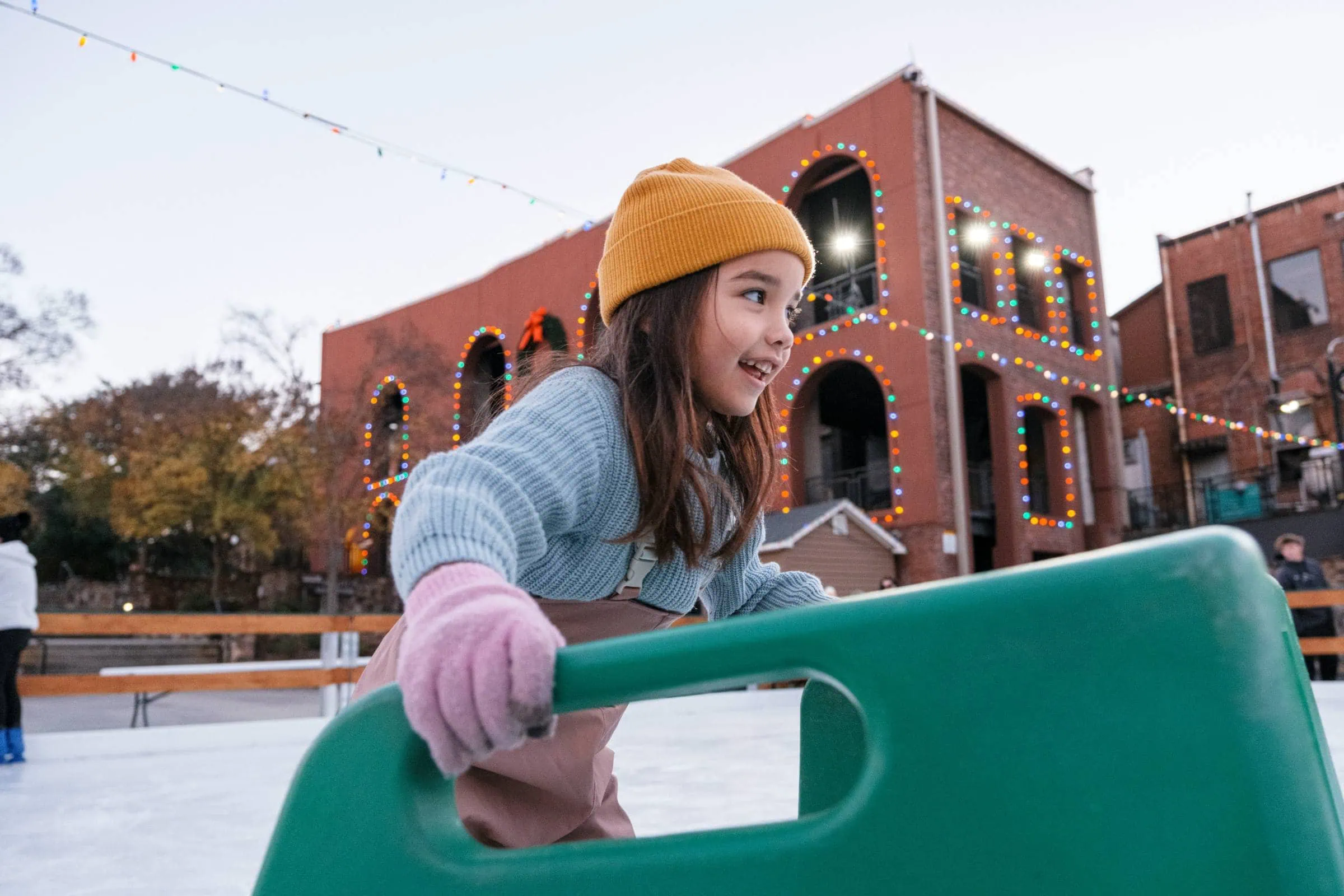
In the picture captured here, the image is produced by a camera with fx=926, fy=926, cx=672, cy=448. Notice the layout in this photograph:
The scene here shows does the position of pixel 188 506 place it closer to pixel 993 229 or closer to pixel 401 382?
pixel 401 382

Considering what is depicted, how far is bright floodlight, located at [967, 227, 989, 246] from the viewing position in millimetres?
13695

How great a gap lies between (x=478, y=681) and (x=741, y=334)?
641 millimetres

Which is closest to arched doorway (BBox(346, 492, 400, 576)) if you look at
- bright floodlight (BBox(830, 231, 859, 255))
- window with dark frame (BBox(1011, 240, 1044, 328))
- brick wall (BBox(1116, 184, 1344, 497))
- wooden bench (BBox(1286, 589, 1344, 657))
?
bright floodlight (BBox(830, 231, 859, 255))

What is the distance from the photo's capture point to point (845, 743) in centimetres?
85

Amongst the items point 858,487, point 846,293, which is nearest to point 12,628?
point 858,487

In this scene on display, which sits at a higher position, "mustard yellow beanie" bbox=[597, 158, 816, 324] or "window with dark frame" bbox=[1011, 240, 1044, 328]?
"window with dark frame" bbox=[1011, 240, 1044, 328]

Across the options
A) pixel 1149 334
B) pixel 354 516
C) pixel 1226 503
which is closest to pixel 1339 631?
pixel 1226 503

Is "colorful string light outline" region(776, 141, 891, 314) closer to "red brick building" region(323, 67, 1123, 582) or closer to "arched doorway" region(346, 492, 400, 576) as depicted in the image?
"red brick building" region(323, 67, 1123, 582)

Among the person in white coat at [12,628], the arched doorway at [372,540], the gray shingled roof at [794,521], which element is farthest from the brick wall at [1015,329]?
the person in white coat at [12,628]

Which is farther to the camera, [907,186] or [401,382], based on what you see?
[401,382]

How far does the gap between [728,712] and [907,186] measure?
27.6 ft

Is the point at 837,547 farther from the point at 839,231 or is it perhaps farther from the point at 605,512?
the point at 605,512

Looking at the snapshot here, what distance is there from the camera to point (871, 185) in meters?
13.3

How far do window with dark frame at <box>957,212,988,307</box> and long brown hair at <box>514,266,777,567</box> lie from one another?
13.3m
